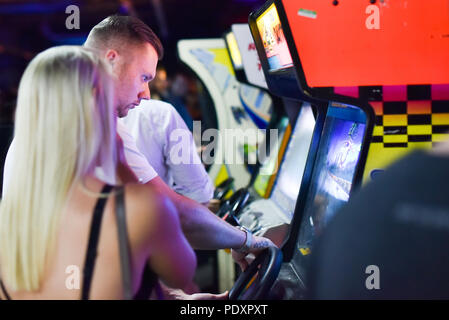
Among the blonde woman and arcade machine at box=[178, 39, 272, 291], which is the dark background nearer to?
arcade machine at box=[178, 39, 272, 291]

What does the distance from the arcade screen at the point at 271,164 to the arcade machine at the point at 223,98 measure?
63cm

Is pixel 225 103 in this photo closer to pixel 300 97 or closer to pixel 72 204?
pixel 300 97

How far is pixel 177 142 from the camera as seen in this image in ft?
8.79

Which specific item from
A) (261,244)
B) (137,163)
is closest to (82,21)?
(137,163)

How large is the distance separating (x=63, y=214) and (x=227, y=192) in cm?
262

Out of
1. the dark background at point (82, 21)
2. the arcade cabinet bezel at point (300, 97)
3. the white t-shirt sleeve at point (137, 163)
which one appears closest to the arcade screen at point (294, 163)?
the arcade cabinet bezel at point (300, 97)

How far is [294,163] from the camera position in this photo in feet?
9.35

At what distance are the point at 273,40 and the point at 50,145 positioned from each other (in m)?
1.22

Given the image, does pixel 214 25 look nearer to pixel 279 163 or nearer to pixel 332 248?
pixel 279 163

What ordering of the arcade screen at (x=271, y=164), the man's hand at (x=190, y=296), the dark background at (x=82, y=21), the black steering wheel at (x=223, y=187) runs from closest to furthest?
the man's hand at (x=190, y=296)
the arcade screen at (x=271, y=164)
the black steering wheel at (x=223, y=187)
the dark background at (x=82, y=21)

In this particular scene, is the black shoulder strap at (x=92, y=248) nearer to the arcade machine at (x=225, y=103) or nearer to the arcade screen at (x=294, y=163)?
the arcade screen at (x=294, y=163)

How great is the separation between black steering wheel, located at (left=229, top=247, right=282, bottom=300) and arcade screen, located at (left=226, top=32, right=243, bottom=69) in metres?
2.16

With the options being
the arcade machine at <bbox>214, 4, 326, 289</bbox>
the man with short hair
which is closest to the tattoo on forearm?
the man with short hair

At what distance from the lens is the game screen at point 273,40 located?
1.94 m
